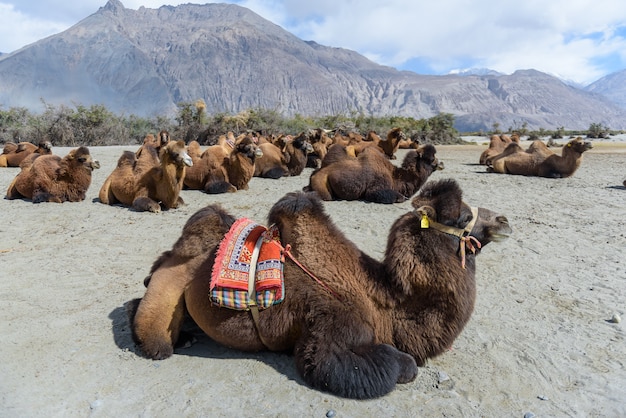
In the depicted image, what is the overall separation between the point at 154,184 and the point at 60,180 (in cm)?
259

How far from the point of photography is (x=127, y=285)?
238 inches

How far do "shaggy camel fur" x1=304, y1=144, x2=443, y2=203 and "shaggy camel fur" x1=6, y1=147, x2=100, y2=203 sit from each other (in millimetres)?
5642

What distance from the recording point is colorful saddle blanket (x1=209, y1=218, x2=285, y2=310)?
147 inches

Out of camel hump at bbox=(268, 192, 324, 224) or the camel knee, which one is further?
the camel knee

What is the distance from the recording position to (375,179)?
11445 millimetres

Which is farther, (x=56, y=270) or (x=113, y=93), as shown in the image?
(x=113, y=93)

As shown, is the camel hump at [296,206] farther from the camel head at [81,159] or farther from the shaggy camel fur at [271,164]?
the shaggy camel fur at [271,164]

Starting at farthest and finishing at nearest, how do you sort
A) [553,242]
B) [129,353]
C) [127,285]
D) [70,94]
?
[70,94], [553,242], [127,285], [129,353]

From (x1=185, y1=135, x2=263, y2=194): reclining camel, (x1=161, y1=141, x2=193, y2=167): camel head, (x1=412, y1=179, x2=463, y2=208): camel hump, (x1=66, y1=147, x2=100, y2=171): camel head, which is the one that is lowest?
(x1=185, y1=135, x2=263, y2=194): reclining camel

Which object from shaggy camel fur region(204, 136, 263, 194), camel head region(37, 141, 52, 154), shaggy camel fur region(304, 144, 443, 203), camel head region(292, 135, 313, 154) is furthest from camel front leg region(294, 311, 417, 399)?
camel head region(37, 141, 52, 154)

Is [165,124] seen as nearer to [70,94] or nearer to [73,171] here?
[73,171]

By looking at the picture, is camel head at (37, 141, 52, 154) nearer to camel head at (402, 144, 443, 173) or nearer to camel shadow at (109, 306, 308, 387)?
camel head at (402, 144, 443, 173)

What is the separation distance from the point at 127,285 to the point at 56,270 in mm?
1348

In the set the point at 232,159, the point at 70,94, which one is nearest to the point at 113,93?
the point at 70,94
